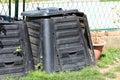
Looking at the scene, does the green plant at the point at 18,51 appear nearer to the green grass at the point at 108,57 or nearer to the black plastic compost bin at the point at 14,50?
the black plastic compost bin at the point at 14,50

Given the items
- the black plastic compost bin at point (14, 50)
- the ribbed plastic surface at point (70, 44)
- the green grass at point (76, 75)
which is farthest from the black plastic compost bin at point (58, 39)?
the black plastic compost bin at point (14, 50)

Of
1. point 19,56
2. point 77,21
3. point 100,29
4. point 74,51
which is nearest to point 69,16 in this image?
point 77,21

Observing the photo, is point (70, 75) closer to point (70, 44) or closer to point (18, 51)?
point (70, 44)

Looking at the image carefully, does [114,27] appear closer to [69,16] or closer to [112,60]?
[112,60]

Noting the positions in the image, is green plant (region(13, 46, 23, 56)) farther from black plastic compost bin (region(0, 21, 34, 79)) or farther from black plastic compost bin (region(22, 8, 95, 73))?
black plastic compost bin (region(22, 8, 95, 73))

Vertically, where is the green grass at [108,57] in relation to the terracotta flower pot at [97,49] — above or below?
below

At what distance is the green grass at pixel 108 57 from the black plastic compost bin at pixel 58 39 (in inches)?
18.7

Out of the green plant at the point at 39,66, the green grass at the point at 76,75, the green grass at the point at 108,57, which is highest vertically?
the green plant at the point at 39,66

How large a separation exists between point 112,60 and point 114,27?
1.39 meters

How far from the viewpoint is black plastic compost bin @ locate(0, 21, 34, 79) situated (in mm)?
5457

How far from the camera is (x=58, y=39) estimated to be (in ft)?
19.1

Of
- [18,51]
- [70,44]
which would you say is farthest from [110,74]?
[18,51]

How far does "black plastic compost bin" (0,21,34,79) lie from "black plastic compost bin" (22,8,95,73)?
244 millimetres

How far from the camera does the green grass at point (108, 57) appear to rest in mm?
6668
